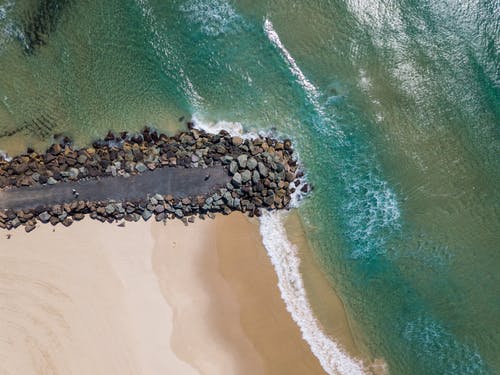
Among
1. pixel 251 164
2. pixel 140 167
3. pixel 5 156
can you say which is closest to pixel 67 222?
pixel 140 167

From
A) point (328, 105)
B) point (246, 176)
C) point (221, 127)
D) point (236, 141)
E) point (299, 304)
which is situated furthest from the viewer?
point (328, 105)

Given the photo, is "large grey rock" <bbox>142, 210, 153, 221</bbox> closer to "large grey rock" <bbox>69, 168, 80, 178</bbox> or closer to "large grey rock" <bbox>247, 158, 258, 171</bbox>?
"large grey rock" <bbox>69, 168, 80, 178</bbox>

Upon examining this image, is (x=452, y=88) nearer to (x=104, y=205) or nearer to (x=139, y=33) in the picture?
(x=139, y=33)

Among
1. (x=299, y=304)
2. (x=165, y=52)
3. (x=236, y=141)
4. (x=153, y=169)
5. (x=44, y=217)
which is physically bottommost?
(x=299, y=304)

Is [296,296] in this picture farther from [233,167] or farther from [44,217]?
[44,217]

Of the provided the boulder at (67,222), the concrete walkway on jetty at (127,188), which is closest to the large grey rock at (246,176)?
the concrete walkway on jetty at (127,188)

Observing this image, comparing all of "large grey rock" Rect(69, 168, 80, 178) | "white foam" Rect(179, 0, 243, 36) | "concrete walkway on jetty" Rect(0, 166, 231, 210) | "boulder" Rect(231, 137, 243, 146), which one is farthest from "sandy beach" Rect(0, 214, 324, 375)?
"white foam" Rect(179, 0, 243, 36)
